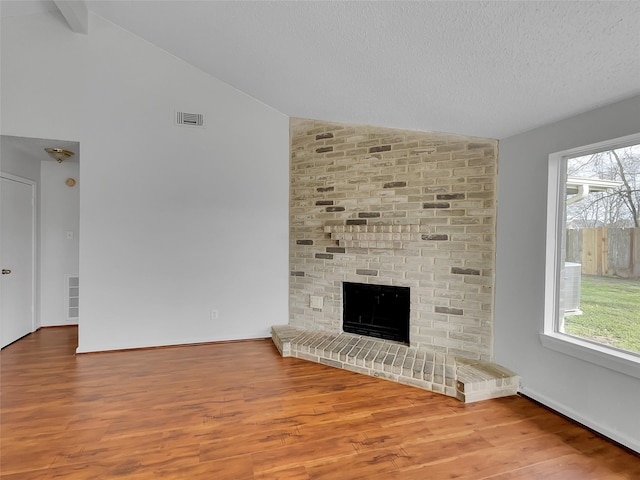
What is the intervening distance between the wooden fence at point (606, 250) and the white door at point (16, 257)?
556 centimetres

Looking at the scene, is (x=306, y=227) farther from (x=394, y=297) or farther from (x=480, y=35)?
(x=480, y=35)

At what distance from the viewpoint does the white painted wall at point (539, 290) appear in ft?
6.19

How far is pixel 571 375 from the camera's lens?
2156 millimetres

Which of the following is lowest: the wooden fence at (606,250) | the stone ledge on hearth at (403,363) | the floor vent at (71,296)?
the stone ledge on hearth at (403,363)

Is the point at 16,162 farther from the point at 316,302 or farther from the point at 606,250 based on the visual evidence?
the point at 606,250

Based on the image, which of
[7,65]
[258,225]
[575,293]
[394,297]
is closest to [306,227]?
[258,225]

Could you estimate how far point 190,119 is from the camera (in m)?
3.43

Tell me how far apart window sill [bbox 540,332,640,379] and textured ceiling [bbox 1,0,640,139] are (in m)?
1.65

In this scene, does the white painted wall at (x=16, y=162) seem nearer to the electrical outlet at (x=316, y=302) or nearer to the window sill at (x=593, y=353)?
the electrical outlet at (x=316, y=302)

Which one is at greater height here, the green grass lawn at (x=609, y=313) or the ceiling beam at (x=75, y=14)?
the ceiling beam at (x=75, y=14)

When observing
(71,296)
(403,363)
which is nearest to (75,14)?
(71,296)

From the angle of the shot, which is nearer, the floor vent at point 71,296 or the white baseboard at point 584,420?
the white baseboard at point 584,420

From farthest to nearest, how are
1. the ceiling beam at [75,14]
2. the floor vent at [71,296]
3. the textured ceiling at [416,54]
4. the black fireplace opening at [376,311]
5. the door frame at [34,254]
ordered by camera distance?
the floor vent at [71,296], the door frame at [34,254], the black fireplace opening at [376,311], the ceiling beam at [75,14], the textured ceiling at [416,54]

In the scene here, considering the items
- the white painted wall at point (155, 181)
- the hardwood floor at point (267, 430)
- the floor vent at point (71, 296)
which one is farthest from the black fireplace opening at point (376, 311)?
the floor vent at point (71, 296)
